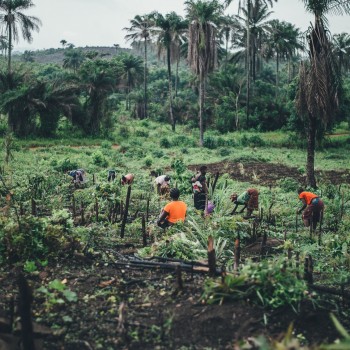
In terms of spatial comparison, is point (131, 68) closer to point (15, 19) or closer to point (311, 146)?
point (15, 19)

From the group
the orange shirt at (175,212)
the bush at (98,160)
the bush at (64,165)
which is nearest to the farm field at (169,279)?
the orange shirt at (175,212)

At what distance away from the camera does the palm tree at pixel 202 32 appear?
2573 centimetres

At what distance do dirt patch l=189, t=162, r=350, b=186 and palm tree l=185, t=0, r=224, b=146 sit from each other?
894 centimetres

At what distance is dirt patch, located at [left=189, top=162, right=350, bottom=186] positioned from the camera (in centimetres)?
1610

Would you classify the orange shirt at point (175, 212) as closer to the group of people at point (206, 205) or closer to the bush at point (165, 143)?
the group of people at point (206, 205)

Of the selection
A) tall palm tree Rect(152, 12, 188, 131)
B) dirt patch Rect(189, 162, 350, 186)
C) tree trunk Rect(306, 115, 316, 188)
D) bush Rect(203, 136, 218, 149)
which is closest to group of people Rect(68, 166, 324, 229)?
tree trunk Rect(306, 115, 316, 188)

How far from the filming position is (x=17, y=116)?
2522 centimetres

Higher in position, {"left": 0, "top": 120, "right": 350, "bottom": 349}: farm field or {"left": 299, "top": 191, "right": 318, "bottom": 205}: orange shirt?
{"left": 299, "top": 191, "right": 318, "bottom": 205}: orange shirt

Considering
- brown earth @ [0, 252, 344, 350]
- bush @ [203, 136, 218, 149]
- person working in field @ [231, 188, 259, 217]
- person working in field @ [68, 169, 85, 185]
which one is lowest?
brown earth @ [0, 252, 344, 350]

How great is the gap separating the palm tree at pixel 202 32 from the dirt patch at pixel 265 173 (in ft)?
29.3

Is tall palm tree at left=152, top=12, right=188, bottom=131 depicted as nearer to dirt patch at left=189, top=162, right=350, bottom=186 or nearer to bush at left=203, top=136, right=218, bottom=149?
bush at left=203, top=136, right=218, bottom=149

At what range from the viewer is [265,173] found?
1775cm

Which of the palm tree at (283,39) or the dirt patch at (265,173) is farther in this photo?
the palm tree at (283,39)

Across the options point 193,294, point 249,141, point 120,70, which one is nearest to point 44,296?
point 193,294
